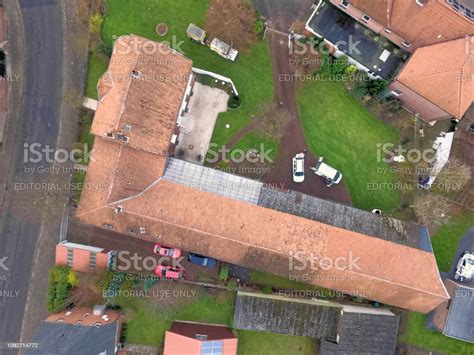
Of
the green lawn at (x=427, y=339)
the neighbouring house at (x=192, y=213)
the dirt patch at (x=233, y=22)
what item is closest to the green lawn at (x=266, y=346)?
the neighbouring house at (x=192, y=213)

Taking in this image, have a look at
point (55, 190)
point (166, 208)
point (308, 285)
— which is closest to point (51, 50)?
point (55, 190)

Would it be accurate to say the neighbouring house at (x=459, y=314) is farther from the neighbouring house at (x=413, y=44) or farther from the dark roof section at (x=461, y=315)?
the neighbouring house at (x=413, y=44)

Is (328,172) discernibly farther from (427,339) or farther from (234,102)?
(427,339)

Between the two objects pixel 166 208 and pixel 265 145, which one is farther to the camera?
pixel 265 145

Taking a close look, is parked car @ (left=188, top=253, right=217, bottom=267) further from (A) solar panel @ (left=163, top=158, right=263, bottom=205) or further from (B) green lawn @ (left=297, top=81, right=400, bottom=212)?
(B) green lawn @ (left=297, top=81, right=400, bottom=212)

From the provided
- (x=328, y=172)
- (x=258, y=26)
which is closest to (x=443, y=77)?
(x=328, y=172)

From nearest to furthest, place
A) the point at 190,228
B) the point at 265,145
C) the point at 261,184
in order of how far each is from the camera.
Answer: the point at 190,228 → the point at 261,184 → the point at 265,145

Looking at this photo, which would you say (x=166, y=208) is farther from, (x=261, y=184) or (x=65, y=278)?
(x=65, y=278)

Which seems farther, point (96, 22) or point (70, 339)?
point (96, 22)
